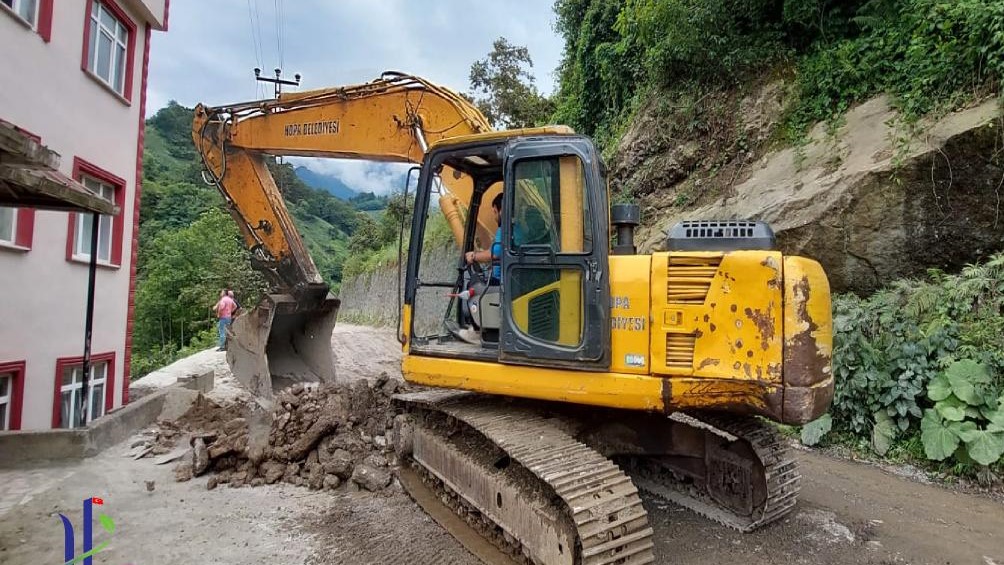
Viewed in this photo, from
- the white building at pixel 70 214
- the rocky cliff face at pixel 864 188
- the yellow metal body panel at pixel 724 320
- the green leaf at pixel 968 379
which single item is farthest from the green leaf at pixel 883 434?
the white building at pixel 70 214

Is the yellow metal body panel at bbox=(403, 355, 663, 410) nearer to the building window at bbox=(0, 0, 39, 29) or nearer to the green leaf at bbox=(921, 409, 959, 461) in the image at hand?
the green leaf at bbox=(921, 409, 959, 461)

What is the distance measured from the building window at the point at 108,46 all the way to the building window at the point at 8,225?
2.13 m

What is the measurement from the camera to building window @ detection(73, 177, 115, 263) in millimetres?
6713

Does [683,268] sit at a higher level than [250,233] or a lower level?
lower

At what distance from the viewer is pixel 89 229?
23.1 ft

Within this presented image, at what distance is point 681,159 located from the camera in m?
10.6

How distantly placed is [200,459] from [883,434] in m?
6.41

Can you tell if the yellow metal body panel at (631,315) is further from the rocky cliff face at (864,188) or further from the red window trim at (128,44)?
the red window trim at (128,44)

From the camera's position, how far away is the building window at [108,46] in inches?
269

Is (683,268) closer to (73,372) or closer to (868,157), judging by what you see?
(868,157)

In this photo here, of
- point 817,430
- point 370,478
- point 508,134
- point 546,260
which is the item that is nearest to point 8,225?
point 370,478

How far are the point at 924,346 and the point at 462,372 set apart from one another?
4733 millimetres

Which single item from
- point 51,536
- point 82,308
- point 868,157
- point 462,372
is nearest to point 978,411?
point 868,157

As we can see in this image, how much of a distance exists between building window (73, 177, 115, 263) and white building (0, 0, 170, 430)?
16 millimetres
